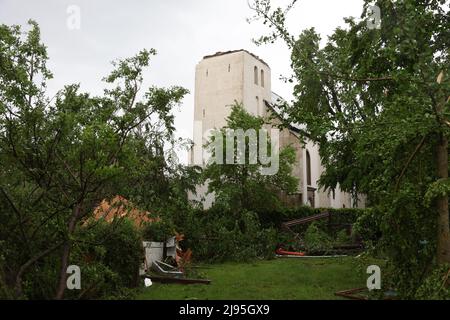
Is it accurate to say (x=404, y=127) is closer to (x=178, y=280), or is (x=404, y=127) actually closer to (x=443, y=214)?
(x=443, y=214)

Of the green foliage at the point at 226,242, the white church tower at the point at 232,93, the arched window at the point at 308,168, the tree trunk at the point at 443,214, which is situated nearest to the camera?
the tree trunk at the point at 443,214

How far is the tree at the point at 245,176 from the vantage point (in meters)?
26.6

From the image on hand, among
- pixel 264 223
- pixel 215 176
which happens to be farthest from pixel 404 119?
pixel 215 176

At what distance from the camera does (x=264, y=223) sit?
86.2ft

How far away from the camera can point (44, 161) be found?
7.00 meters

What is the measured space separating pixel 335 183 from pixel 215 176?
12424 mm

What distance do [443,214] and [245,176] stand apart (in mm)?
20625

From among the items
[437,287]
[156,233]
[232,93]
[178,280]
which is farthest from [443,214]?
[232,93]

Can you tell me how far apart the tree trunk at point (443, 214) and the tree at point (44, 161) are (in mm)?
4812

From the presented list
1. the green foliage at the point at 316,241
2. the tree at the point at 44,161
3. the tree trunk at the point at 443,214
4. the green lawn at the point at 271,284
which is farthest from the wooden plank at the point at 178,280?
the green foliage at the point at 316,241

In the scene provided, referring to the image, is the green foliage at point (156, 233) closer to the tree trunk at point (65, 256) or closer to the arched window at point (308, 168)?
the tree trunk at point (65, 256)

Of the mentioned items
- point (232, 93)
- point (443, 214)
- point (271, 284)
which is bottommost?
point (271, 284)
